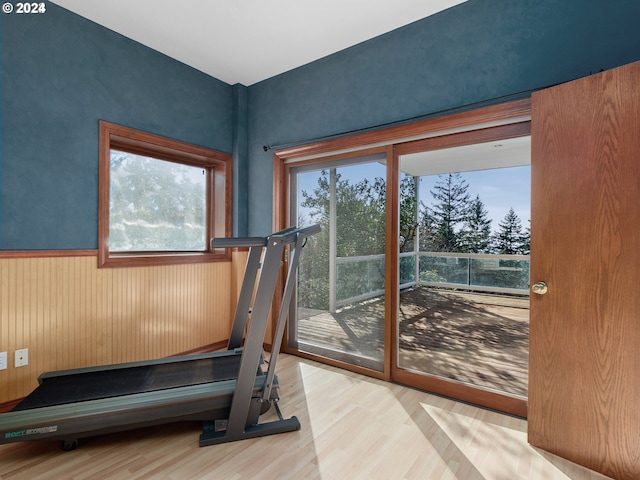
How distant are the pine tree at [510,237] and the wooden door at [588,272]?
45 cm

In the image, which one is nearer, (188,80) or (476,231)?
(476,231)

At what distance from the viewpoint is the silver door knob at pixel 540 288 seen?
6.27ft

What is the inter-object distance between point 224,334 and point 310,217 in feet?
5.12

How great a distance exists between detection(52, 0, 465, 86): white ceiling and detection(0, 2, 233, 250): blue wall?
190mm

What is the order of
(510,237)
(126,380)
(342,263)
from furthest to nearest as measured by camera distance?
(342,263) < (510,237) < (126,380)

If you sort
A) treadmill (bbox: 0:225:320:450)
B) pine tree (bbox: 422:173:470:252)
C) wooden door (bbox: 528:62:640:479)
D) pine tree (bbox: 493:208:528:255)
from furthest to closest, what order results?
pine tree (bbox: 422:173:470:252) < pine tree (bbox: 493:208:528:255) < treadmill (bbox: 0:225:320:450) < wooden door (bbox: 528:62:640:479)

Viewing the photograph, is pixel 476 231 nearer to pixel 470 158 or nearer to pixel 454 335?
pixel 470 158

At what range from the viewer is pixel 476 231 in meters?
2.56

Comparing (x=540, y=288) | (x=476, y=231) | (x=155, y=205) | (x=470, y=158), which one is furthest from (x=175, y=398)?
(x=470, y=158)

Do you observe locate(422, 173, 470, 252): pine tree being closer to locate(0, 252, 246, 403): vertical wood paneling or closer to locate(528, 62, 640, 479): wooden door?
locate(528, 62, 640, 479): wooden door

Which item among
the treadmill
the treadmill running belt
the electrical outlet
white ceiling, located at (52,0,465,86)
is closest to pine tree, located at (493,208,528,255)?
the treadmill

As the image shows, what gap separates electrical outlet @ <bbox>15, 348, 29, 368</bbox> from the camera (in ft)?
7.44

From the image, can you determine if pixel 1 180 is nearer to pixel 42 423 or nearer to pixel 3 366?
pixel 3 366

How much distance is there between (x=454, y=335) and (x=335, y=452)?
4.42 ft
